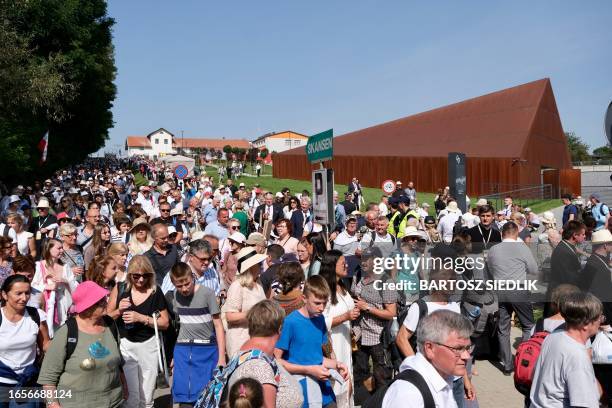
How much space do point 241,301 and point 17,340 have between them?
1957 mm

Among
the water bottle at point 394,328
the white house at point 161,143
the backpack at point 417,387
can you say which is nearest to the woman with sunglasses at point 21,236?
the water bottle at point 394,328

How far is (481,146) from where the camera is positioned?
36656mm

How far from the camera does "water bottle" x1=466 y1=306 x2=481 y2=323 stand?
688 centimetres

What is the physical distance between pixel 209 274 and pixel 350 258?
77.6 inches

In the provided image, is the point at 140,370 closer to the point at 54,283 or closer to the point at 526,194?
the point at 54,283

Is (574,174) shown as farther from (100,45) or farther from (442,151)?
(100,45)

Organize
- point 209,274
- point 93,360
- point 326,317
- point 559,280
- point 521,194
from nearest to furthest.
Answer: point 93,360, point 326,317, point 209,274, point 559,280, point 521,194

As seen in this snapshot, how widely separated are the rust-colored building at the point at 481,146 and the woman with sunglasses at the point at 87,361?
3210 cm

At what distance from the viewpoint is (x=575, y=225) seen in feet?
23.8

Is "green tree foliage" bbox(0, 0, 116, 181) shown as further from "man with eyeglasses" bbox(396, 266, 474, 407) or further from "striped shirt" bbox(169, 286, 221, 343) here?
"man with eyeglasses" bbox(396, 266, 474, 407)

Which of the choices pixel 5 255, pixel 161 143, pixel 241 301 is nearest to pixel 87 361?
pixel 241 301

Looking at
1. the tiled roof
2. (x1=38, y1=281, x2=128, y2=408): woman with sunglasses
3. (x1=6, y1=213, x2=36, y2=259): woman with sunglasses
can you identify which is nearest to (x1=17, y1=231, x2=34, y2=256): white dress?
(x1=6, y1=213, x2=36, y2=259): woman with sunglasses

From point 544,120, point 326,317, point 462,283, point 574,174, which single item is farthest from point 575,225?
point 544,120

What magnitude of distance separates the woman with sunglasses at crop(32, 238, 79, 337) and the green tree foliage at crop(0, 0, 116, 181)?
16010 mm
